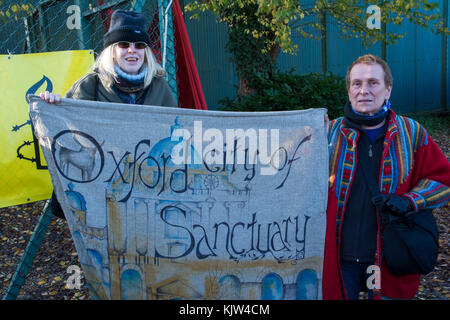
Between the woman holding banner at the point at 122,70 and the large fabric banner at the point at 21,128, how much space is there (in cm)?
48

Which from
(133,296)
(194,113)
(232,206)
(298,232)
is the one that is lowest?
(133,296)

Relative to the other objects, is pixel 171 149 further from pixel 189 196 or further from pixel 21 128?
pixel 21 128

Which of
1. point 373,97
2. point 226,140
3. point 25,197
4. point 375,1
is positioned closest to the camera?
point 373,97

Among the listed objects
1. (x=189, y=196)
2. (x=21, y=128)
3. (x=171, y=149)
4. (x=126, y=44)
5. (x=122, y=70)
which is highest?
(x=126, y=44)

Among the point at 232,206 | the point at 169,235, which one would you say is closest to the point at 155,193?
the point at 169,235

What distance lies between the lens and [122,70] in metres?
2.67

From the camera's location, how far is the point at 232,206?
2.60 meters

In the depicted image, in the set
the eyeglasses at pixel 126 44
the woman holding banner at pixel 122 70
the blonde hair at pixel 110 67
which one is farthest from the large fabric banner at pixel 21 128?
the eyeglasses at pixel 126 44

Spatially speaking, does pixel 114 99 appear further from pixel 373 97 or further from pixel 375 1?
pixel 375 1

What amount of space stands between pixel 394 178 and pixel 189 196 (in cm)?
112

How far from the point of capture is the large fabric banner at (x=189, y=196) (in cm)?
251

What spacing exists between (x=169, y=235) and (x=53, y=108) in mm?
959

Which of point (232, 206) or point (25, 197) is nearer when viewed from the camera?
point (232, 206)

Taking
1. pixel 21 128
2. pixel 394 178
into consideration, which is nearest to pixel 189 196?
pixel 394 178
